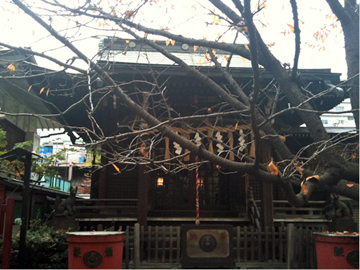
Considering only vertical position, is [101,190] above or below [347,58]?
below

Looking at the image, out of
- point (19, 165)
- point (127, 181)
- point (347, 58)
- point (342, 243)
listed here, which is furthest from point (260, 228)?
point (19, 165)

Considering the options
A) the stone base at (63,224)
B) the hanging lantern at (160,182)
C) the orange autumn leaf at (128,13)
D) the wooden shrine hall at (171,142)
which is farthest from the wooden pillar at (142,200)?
the orange autumn leaf at (128,13)

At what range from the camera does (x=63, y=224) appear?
1077cm

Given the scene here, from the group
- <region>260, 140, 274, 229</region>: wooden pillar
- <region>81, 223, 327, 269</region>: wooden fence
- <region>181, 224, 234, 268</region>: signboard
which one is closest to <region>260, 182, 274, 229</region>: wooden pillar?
<region>260, 140, 274, 229</region>: wooden pillar

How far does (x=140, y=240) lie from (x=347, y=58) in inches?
274

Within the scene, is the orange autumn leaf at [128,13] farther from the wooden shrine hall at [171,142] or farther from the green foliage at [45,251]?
the green foliage at [45,251]

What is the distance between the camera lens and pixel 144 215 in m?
9.92

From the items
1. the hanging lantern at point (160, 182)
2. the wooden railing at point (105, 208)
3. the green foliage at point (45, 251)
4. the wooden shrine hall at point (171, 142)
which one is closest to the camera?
the green foliage at point (45, 251)

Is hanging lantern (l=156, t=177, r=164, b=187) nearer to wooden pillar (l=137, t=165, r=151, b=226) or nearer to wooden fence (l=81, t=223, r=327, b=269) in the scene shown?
wooden pillar (l=137, t=165, r=151, b=226)

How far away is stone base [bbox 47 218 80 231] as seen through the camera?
10.7 metres

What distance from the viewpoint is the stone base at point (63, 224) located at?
10741mm

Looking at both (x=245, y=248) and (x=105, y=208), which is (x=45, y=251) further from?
(x=245, y=248)

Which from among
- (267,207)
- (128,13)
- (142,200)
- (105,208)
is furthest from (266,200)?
(128,13)

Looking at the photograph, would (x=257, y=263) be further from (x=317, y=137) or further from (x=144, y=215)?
(x=317, y=137)
